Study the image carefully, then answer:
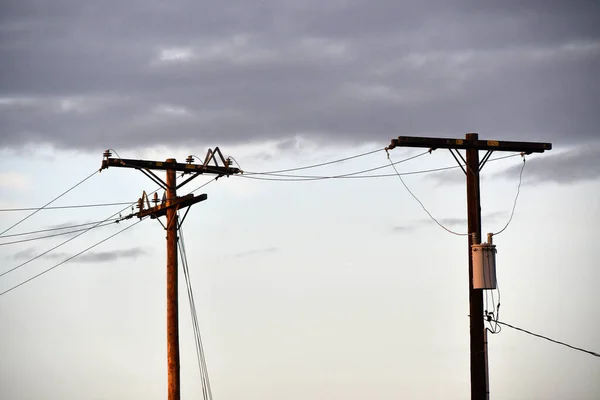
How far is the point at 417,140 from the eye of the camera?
24.8 m

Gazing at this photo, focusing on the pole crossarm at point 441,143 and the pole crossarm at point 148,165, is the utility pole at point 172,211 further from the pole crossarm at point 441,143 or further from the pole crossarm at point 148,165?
the pole crossarm at point 441,143

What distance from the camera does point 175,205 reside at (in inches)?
1157

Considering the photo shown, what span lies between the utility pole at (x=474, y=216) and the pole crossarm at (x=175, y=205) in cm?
632

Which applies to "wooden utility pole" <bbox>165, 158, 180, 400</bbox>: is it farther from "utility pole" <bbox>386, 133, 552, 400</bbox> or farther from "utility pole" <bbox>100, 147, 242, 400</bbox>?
"utility pole" <bbox>386, 133, 552, 400</bbox>

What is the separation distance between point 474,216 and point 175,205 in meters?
8.66

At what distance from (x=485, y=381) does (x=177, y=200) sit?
9847 millimetres

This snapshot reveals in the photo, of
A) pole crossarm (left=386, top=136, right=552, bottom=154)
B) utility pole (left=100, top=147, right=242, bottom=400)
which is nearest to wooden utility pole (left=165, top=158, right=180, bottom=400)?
utility pole (left=100, top=147, right=242, bottom=400)

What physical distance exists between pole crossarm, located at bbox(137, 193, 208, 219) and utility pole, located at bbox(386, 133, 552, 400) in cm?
632

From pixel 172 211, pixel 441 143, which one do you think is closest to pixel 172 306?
pixel 172 211

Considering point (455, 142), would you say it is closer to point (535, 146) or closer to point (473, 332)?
point (535, 146)

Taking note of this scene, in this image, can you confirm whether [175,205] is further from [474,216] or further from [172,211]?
[474,216]

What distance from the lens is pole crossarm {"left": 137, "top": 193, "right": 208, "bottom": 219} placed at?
95.5ft

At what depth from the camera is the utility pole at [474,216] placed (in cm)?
2419

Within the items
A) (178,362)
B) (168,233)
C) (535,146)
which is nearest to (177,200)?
(168,233)
